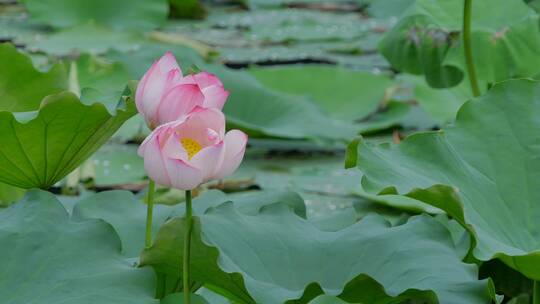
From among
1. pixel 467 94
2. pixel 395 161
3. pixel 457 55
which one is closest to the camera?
pixel 395 161

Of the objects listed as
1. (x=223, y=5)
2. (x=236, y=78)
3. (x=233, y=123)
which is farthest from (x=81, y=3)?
(x=233, y=123)

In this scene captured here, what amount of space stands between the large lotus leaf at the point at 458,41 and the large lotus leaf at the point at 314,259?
2.76 feet

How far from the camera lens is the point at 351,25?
3814mm

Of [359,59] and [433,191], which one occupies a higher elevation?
[433,191]

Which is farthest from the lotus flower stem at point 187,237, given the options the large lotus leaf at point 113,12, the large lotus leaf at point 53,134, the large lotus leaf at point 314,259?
the large lotus leaf at point 113,12

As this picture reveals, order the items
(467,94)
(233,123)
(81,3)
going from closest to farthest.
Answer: (233,123)
(467,94)
(81,3)

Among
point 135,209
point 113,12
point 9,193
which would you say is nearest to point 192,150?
point 135,209

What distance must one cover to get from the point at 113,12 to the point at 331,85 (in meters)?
1.08

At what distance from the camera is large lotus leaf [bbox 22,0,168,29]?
3.71 metres

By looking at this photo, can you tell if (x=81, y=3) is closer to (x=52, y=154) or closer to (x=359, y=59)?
(x=359, y=59)

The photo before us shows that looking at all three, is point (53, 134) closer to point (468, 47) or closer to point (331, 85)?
point (468, 47)

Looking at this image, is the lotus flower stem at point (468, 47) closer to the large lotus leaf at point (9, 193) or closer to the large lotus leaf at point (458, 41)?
the large lotus leaf at point (458, 41)

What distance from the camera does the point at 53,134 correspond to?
47.2 inches

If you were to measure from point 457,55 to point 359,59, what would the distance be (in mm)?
1334
